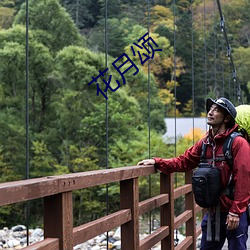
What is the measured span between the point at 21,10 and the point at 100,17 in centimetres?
322

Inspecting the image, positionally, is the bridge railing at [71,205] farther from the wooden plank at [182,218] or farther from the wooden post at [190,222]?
the wooden post at [190,222]

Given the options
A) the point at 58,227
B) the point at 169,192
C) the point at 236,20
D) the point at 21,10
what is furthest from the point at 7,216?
the point at 58,227

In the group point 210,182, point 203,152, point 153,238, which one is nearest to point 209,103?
point 203,152

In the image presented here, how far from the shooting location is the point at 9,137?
1433 centimetres

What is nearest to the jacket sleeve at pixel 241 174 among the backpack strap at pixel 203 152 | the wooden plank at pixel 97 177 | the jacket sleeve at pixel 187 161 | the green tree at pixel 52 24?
the backpack strap at pixel 203 152

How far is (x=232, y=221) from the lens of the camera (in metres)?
1.94

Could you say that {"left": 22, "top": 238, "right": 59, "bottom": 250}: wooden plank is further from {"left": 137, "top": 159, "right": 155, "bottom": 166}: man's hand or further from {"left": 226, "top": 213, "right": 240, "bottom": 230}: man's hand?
{"left": 137, "top": 159, "right": 155, "bottom": 166}: man's hand

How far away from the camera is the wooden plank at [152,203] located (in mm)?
2179

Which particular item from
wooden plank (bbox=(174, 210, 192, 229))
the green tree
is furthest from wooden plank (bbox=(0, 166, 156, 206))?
the green tree

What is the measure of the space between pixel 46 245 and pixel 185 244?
1.72 metres

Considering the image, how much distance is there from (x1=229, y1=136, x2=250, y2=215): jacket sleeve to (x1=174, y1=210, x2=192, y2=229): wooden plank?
81cm

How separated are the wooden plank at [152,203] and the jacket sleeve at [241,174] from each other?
1.15 feet

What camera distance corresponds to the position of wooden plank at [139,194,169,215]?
2179 millimetres

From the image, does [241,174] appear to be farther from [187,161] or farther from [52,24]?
[52,24]
